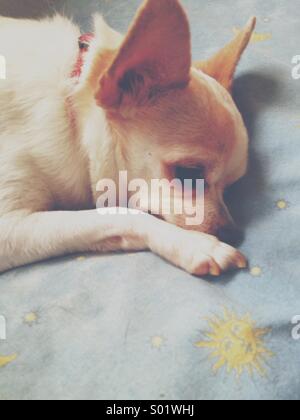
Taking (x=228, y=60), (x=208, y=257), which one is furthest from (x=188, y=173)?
(x=228, y=60)

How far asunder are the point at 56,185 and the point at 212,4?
0.99m

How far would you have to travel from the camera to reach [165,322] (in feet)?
2.84

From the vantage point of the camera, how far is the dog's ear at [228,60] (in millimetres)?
1272

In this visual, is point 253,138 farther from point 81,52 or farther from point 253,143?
point 81,52

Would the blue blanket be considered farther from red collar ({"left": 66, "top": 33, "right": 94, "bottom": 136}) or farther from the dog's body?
red collar ({"left": 66, "top": 33, "right": 94, "bottom": 136})

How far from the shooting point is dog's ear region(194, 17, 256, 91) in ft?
4.17

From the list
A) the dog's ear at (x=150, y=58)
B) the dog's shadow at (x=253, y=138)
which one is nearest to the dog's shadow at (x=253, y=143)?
the dog's shadow at (x=253, y=138)

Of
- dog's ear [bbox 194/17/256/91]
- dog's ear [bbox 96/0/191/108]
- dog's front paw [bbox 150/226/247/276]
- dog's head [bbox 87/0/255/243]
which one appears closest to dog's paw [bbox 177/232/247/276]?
dog's front paw [bbox 150/226/247/276]

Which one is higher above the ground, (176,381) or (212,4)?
(212,4)

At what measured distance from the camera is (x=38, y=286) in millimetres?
992

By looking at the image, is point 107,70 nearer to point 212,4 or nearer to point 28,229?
point 28,229

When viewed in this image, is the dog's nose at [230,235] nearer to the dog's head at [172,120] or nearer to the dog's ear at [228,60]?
the dog's head at [172,120]
